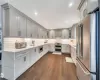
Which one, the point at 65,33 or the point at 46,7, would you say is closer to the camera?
the point at 46,7

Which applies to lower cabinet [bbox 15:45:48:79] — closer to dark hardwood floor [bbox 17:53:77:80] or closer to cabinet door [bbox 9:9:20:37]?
dark hardwood floor [bbox 17:53:77:80]

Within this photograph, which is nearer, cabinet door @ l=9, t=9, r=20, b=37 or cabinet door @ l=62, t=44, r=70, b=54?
cabinet door @ l=9, t=9, r=20, b=37

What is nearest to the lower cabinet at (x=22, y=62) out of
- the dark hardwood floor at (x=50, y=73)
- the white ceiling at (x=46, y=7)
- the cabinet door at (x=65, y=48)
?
the dark hardwood floor at (x=50, y=73)

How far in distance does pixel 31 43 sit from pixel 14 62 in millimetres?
2041

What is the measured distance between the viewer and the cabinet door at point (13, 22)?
7.05ft

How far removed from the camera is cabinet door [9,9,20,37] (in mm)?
2148

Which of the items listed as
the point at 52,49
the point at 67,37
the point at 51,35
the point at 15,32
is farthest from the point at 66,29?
the point at 15,32

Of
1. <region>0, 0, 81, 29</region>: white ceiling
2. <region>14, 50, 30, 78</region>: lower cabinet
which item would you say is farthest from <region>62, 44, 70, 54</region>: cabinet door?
<region>14, 50, 30, 78</region>: lower cabinet

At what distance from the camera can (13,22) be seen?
7.36 feet

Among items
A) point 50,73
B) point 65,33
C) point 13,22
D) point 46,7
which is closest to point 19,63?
point 50,73

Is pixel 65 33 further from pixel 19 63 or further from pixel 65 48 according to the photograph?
pixel 19 63

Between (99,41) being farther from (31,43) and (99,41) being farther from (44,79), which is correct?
(31,43)

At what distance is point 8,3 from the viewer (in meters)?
1.99

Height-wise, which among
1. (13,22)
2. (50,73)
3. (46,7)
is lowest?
(50,73)
